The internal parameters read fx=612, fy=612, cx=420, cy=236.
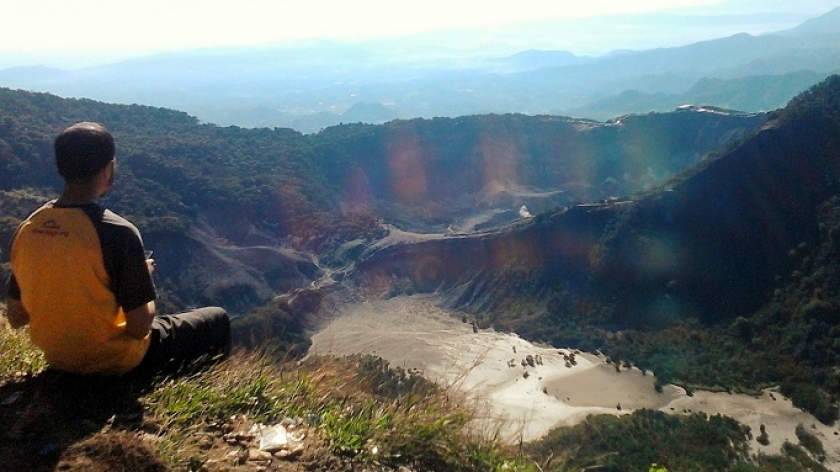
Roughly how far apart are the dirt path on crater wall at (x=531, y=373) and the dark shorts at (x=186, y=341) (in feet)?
34.5

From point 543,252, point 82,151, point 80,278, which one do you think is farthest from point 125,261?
point 543,252

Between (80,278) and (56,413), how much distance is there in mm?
705

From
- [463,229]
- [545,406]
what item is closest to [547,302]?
[545,406]

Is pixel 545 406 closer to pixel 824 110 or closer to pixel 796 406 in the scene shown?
pixel 796 406

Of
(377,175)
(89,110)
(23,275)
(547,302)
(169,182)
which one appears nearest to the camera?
(23,275)

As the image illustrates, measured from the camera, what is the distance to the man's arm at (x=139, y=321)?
313 centimetres

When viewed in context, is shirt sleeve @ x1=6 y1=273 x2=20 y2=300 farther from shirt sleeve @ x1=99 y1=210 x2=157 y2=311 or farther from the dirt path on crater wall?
the dirt path on crater wall

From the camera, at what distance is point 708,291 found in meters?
31.4

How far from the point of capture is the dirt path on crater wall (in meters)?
21.2

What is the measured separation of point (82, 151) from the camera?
2992 millimetres

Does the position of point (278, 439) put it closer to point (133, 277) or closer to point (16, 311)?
point (133, 277)

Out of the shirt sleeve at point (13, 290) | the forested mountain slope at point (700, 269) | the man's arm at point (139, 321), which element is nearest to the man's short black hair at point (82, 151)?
the man's arm at point (139, 321)

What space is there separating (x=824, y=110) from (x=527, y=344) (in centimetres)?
2214

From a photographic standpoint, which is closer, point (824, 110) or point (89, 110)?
point (824, 110)
